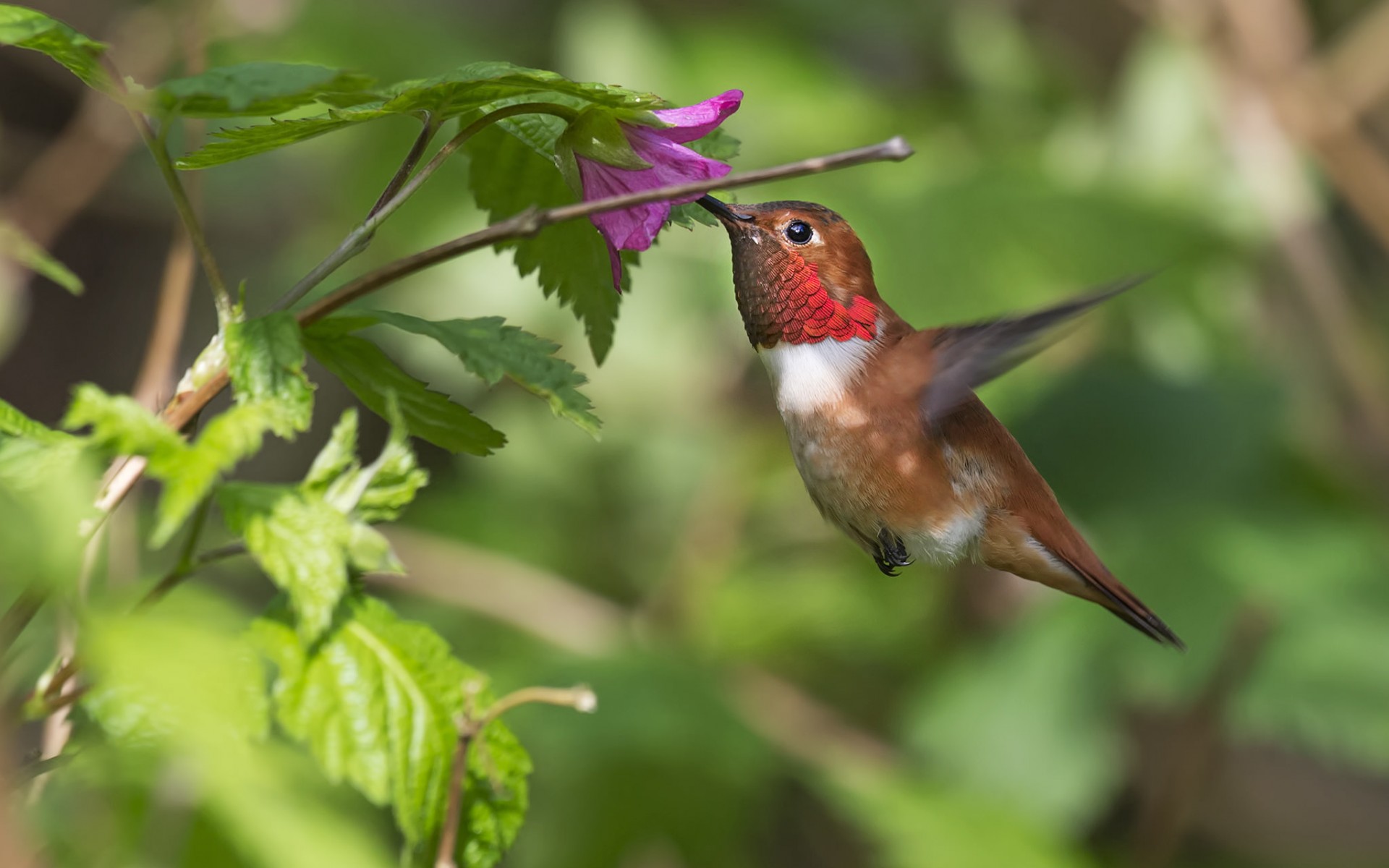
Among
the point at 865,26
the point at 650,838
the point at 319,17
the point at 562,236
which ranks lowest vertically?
the point at 650,838

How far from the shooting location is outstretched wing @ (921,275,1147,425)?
1145mm

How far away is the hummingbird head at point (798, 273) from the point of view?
4.17ft

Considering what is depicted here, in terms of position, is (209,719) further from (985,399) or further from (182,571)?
(985,399)

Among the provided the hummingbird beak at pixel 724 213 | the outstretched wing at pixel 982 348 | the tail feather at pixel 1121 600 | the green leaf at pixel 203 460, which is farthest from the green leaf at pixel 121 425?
the tail feather at pixel 1121 600

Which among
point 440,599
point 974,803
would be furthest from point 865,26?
point 974,803

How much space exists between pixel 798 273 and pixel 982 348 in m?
0.20

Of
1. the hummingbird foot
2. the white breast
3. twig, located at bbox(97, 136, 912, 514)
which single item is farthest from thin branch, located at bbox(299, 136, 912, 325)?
the hummingbird foot

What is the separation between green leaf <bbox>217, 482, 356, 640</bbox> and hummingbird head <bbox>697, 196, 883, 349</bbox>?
19.9 inches

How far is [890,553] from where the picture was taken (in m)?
1.37

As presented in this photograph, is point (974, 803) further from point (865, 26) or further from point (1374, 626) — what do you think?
point (865, 26)

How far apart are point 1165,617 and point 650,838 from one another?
3.91ft

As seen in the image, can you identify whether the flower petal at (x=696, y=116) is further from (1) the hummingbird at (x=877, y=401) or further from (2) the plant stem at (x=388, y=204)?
(1) the hummingbird at (x=877, y=401)

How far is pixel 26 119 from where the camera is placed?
438 cm

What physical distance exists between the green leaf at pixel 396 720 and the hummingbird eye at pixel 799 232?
52cm
